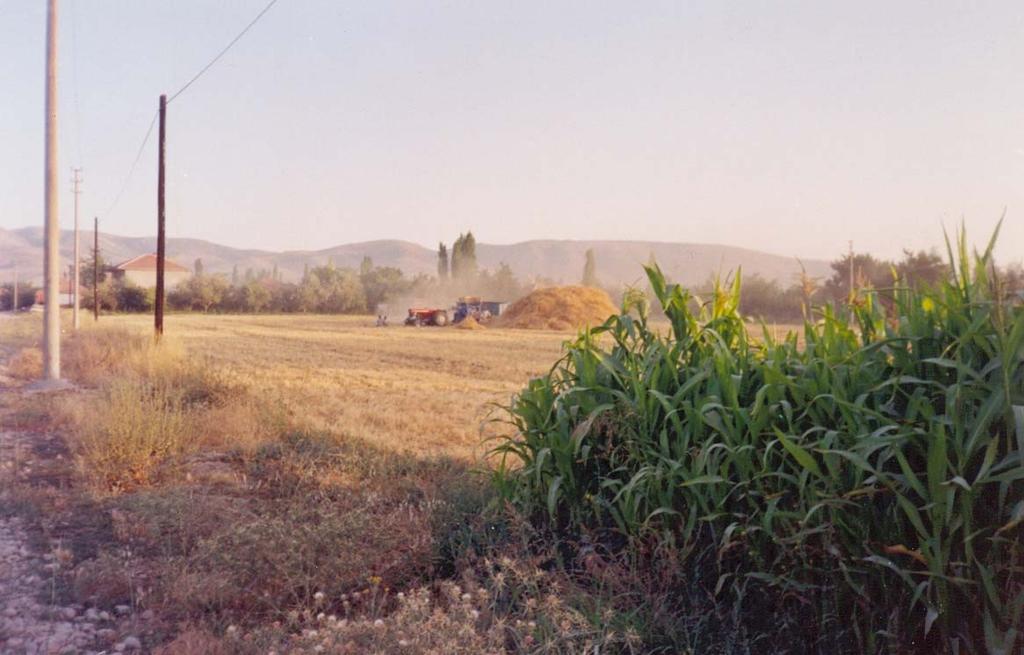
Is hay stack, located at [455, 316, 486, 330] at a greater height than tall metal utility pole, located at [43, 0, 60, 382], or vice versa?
tall metal utility pole, located at [43, 0, 60, 382]

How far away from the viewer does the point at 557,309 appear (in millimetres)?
21062

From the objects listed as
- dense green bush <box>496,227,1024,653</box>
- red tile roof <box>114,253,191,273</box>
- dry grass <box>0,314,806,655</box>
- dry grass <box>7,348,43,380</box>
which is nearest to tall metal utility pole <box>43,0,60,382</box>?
dry grass <box>0,314,806,655</box>

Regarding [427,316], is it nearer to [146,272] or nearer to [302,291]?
[302,291]

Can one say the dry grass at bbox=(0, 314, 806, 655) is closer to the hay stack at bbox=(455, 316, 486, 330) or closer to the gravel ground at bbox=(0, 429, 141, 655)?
the gravel ground at bbox=(0, 429, 141, 655)

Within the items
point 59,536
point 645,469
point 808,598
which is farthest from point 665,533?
point 59,536

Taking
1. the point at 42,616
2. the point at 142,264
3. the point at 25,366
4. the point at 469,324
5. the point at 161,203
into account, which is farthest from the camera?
the point at 142,264

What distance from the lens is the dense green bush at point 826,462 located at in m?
3.11

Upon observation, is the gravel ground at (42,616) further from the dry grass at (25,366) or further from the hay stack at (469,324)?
the hay stack at (469,324)

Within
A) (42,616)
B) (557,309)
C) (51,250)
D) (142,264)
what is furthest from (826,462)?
(142,264)

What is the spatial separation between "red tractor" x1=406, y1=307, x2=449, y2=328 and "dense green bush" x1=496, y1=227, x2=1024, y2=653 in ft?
Result: 95.0

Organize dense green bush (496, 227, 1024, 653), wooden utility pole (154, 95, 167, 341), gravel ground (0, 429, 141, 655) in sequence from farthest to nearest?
wooden utility pole (154, 95, 167, 341) → gravel ground (0, 429, 141, 655) → dense green bush (496, 227, 1024, 653)

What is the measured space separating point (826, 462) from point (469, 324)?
89.9 ft

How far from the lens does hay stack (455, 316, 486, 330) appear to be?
3008 cm

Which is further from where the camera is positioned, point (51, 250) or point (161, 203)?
point (161, 203)
